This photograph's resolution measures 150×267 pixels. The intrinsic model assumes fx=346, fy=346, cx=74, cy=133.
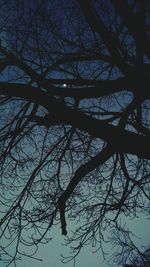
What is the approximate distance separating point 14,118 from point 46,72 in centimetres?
108

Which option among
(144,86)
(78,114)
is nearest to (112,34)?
(144,86)

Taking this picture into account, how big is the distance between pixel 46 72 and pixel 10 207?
2.33 m

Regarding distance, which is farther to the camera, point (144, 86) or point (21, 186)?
point (21, 186)

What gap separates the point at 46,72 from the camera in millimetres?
5824

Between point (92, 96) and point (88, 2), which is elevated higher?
point (88, 2)

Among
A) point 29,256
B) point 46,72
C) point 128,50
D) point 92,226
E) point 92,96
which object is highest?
point 46,72

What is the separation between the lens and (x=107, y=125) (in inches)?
182

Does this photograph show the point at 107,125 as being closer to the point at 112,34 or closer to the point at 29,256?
the point at 112,34

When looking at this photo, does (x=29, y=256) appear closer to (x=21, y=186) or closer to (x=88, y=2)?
(x=21, y=186)

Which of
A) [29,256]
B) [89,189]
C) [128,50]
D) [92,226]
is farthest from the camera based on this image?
[89,189]

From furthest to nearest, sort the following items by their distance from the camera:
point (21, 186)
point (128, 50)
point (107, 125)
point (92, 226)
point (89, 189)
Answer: point (89, 189) → point (92, 226) → point (21, 186) → point (128, 50) → point (107, 125)

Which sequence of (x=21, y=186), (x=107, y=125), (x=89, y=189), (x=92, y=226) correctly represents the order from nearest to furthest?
1. (x=107, y=125)
2. (x=21, y=186)
3. (x=92, y=226)
4. (x=89, y=189)

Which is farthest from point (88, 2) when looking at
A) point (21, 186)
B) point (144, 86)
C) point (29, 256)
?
point (29, 256)

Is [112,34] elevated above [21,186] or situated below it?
above
